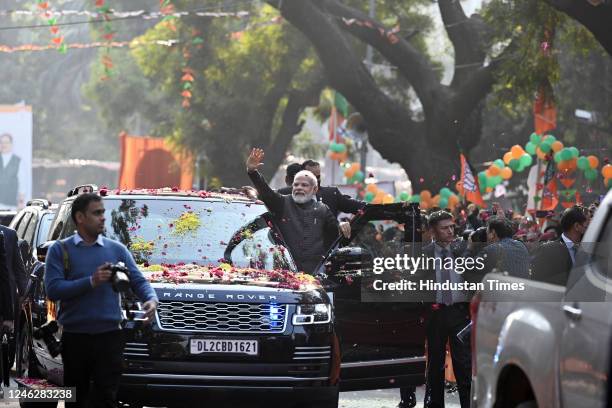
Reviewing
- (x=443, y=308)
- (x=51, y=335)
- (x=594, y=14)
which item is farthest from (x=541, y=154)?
(x=51, y=335)

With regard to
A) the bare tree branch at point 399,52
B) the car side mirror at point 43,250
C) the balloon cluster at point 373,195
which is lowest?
the balloon cluster at point 373,195

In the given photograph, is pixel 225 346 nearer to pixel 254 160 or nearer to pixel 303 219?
pixel 303 219

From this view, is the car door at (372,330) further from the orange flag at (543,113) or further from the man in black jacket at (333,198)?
the orange flag at (543,113)

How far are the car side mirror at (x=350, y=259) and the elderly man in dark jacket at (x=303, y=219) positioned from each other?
3.08ft

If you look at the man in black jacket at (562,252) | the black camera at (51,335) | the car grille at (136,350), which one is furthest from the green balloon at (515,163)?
the black camera at (51,335)

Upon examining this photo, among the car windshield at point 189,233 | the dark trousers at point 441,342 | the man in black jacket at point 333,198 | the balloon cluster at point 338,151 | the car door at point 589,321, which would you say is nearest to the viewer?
the car door at point 589,321

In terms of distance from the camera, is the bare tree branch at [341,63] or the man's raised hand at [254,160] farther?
the bare tree branch at [341,63]

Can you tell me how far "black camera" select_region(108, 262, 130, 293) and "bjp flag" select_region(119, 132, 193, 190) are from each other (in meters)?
44.2

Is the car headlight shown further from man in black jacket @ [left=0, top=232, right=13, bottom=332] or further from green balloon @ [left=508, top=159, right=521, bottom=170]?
green balloon @ [left=508, top=159, right=521, bottom=170]

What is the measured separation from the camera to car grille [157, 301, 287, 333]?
35.4 feet

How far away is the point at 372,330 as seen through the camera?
41.1ft

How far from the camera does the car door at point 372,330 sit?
12367 millimetres

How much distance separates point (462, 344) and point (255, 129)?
109ft

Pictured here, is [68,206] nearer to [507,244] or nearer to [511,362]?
[507,244]
